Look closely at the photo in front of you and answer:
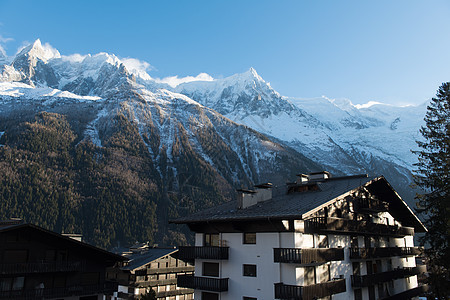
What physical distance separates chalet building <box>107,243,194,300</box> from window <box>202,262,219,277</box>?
17.7 m

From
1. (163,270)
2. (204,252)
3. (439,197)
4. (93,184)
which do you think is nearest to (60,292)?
(204,252)

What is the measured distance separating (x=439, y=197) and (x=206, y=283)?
23895mm

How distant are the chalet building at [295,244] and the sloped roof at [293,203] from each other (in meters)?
0.08

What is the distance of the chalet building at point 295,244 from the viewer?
2591cm

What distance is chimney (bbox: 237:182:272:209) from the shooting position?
2983 cm

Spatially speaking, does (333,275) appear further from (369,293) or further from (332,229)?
(369,293)

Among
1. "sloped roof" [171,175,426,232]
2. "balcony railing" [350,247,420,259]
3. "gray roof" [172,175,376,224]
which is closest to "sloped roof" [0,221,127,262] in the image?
"sloped roof" [171,175,426,232]

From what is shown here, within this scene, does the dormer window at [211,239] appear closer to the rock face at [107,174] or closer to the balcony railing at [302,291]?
the balcony railing at [302,291]

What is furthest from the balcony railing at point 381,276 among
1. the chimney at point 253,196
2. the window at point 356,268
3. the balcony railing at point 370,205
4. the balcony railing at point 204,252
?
the balcony railing at point 204,252

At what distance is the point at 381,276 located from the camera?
113 ft

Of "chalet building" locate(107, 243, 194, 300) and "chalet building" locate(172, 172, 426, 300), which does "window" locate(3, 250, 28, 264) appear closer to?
"chalet building" locate(172, 172, 426, 300)

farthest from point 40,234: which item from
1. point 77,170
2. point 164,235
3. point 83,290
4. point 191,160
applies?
point 191,160

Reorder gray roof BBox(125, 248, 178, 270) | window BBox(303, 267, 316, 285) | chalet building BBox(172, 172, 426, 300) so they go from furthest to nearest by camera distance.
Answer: gray roof BBox(125, 248, 178, 270) < window BBox(303, 267, 316, 285) < chalet building BBox(172, 172, 426, 300)

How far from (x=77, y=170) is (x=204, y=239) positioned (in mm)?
132591
